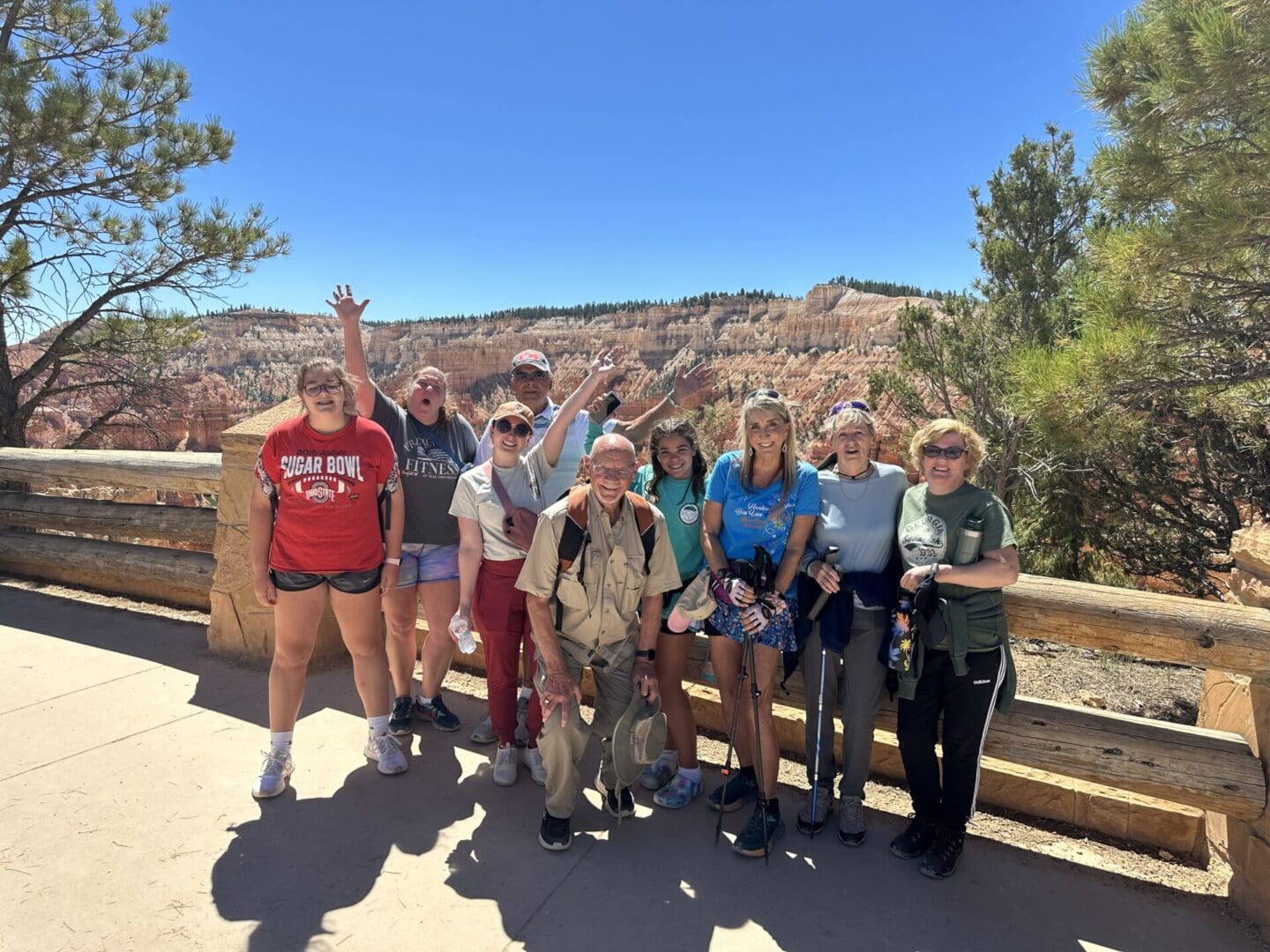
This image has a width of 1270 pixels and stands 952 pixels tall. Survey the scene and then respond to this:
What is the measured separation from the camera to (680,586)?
259 centimetres

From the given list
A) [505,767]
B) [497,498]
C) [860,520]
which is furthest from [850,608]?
[505,767]

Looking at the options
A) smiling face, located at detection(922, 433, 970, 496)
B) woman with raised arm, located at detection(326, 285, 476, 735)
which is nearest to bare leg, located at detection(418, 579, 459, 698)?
woman with raised arm, located at detection(326, 285, 476, 735)

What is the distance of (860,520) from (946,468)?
1.11ft

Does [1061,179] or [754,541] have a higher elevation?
[1061,179]

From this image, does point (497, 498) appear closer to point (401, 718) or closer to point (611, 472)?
point (611, 472)

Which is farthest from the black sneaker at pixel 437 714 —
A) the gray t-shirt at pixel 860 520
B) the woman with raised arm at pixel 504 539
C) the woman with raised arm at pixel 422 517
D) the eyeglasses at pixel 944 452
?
the eyeglasses at pixel 944 452

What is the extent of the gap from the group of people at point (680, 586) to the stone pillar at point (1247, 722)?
80 cm

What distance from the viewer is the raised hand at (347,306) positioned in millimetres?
3285

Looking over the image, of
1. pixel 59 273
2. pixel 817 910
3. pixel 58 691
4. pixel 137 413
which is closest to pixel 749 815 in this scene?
pixel 817 910

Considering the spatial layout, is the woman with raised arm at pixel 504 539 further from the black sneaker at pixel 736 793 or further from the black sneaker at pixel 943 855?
the black sneaker at pixel 943 855

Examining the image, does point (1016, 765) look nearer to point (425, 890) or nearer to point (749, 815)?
point (749, 815)

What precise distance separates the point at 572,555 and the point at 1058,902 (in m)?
1.92

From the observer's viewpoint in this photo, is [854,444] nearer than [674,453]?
Yes

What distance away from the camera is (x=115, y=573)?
507 cm
